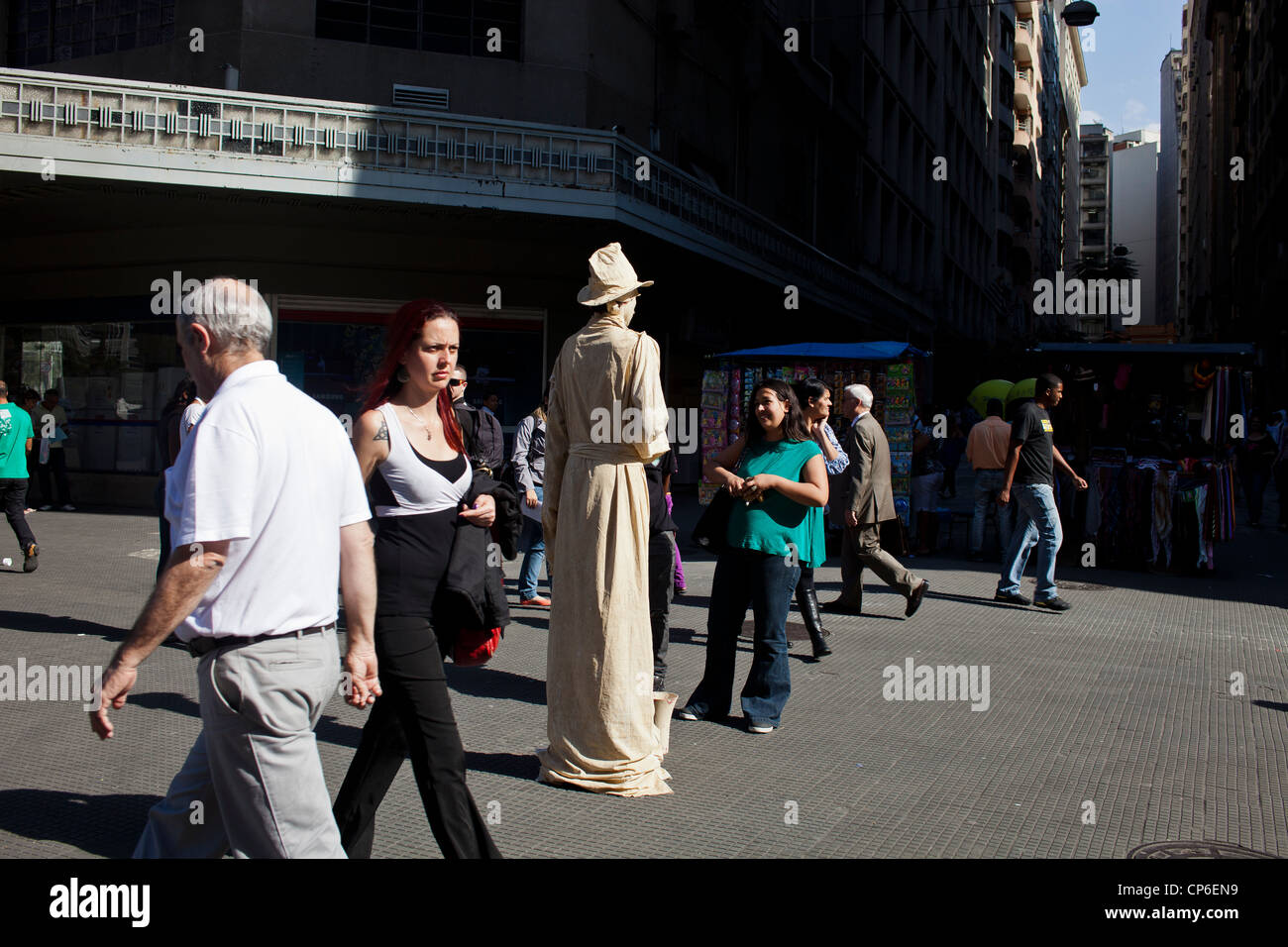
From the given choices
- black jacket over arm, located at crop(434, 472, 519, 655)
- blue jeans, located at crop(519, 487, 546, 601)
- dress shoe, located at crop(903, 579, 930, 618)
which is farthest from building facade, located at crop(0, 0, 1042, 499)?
black jacket over arm, located at crop(434, 472, 519, 655)

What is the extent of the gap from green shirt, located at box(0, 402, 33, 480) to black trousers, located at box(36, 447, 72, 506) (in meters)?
7.42

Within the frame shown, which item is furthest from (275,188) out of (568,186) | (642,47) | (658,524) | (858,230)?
(858,230)

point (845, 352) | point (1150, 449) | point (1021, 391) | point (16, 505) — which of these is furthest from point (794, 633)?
point (1021, 391)

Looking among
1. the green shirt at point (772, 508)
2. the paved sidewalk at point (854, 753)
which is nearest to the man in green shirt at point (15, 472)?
the paved sidewalk at point (854, 753)

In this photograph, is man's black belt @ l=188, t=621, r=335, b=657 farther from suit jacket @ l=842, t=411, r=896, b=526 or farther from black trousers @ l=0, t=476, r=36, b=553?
black trousers @ l=0, t=476, r=36, b=553

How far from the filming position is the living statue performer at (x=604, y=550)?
477cm

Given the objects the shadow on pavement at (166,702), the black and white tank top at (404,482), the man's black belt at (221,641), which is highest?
the black and white tank top at (404,482)

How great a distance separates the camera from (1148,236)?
6265 inches

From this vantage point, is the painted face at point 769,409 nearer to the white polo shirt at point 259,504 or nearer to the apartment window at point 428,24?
the white polo shirt at point 259,504

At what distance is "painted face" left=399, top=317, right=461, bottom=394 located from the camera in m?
3.77

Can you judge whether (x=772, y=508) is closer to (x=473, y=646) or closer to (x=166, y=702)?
(x=473, y=646)

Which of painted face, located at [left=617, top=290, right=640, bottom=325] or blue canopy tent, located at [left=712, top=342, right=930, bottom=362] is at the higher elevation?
blue canopy tent, located at [left=712, top=342, right=930, bottom=362]

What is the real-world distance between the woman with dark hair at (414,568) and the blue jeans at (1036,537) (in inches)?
287
